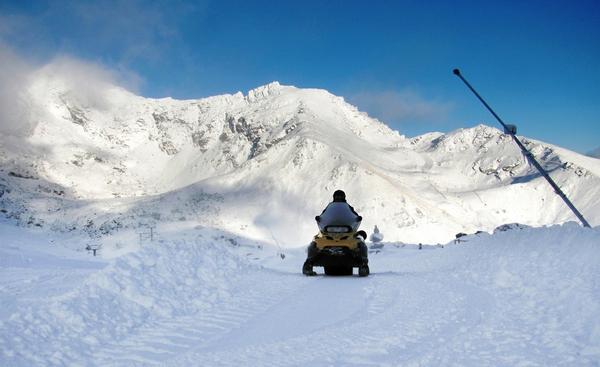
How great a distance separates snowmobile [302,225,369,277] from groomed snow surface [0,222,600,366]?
2930 millimetres

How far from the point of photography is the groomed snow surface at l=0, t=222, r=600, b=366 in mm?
6238

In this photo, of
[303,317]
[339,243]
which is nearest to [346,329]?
[303,317]

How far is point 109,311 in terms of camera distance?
27.0 feet

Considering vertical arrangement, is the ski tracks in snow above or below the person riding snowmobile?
below

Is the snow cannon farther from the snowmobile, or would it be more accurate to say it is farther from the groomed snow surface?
the groomed snow surface

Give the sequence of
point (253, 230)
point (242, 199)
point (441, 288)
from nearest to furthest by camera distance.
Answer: point (441, 288)
point (253, 230)
point (242, 199)


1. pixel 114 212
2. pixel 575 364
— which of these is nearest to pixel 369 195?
pixel 114 212

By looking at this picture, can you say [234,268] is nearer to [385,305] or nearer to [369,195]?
[385,305]

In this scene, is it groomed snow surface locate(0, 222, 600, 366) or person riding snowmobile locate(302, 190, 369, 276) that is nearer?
groomed snow surface locate(0, 222, 600, 366)

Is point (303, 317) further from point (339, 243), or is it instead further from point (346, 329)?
point (339, 243)

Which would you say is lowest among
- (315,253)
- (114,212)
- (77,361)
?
(77,361)

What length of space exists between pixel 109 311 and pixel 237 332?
2069 mm

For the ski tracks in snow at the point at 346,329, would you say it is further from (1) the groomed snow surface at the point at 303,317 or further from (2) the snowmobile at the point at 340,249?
(2) the snowmobile at the point at 340,249

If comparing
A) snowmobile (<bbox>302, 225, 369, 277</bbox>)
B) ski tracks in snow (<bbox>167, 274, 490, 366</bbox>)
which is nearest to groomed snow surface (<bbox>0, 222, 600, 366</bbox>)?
ski tracks in snow (<bbox>167, 274, 490, 366</bbox>)
